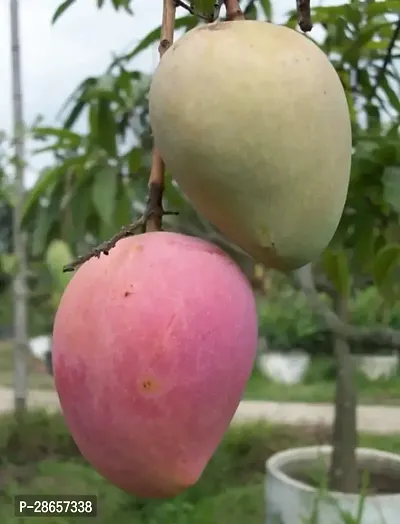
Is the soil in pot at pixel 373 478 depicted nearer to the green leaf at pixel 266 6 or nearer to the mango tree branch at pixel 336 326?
the mango tree branch at pixel 336 326

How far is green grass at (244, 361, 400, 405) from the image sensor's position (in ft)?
10.0

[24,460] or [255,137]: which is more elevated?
[255,137]

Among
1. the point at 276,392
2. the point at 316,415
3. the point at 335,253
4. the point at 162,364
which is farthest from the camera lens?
the point at 276,392

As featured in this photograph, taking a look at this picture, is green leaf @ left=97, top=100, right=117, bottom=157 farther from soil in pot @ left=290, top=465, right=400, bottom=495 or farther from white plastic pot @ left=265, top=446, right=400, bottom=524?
soil in pot @ left=290, top=465, right=400, bottom=495

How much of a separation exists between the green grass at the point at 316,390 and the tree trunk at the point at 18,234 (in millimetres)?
1113

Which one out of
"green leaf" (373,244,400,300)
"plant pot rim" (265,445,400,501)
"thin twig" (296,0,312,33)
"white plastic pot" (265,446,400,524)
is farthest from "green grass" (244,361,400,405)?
"thin twig" (296,0,312,33)

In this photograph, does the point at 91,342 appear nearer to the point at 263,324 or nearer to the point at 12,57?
the point at 12,57

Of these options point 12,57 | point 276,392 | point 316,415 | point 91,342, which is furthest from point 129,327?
point 276,392

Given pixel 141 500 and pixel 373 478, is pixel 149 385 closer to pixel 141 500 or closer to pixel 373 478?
pixel 373 478

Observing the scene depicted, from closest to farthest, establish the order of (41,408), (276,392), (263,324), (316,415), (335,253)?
1. (335,253)
2. (41,408)
3. (316,415)
4. (276,392)
5. (263,324)

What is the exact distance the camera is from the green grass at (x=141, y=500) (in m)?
1.55

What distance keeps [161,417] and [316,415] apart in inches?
100.0

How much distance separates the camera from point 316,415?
2748 millimetres

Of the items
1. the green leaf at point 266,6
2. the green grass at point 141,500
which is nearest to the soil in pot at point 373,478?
the green grass at point 141,500
